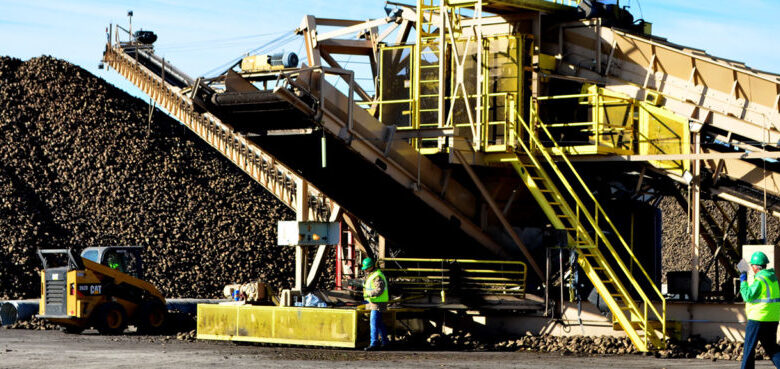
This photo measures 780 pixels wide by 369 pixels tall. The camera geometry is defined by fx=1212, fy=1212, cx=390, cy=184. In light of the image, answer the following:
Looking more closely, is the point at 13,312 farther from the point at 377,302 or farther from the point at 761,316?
the point at 761,316

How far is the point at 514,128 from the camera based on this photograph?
62.8 ft

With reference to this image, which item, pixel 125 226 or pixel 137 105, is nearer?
pixel 125 226

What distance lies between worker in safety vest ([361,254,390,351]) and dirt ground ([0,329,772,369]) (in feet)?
0.88

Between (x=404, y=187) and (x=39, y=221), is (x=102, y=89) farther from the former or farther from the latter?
(x=404, y=187)

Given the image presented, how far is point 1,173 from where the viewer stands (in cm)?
4472

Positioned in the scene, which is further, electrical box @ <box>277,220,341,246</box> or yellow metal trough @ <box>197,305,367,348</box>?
electrical box @ <box>277,220,341,246</box>

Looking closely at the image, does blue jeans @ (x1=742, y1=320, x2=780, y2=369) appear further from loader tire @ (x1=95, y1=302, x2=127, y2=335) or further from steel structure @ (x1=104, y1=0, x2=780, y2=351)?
loader tire @ (x1=95, y1=302, x2=127, y2=335)

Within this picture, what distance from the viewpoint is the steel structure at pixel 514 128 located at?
1794cm

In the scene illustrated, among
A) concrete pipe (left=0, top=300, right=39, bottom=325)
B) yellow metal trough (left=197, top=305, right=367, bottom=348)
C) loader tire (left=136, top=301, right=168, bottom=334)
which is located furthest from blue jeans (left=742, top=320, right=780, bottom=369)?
concrete pipe (left=0, top=300, right=39, bottom=325)

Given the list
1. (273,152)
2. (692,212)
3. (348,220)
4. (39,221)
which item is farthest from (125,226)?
(692,212)

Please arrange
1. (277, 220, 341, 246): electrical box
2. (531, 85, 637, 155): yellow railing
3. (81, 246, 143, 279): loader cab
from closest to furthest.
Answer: (531, 85, 637, 155): yellow railing < (277, 220, 341, 246): electrical box < (81, 246, 143, 279): loader cab

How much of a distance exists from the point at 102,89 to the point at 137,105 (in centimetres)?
156

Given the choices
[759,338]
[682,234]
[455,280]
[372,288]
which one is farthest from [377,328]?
[682,234]

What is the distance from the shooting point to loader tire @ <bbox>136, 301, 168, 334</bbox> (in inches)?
873
